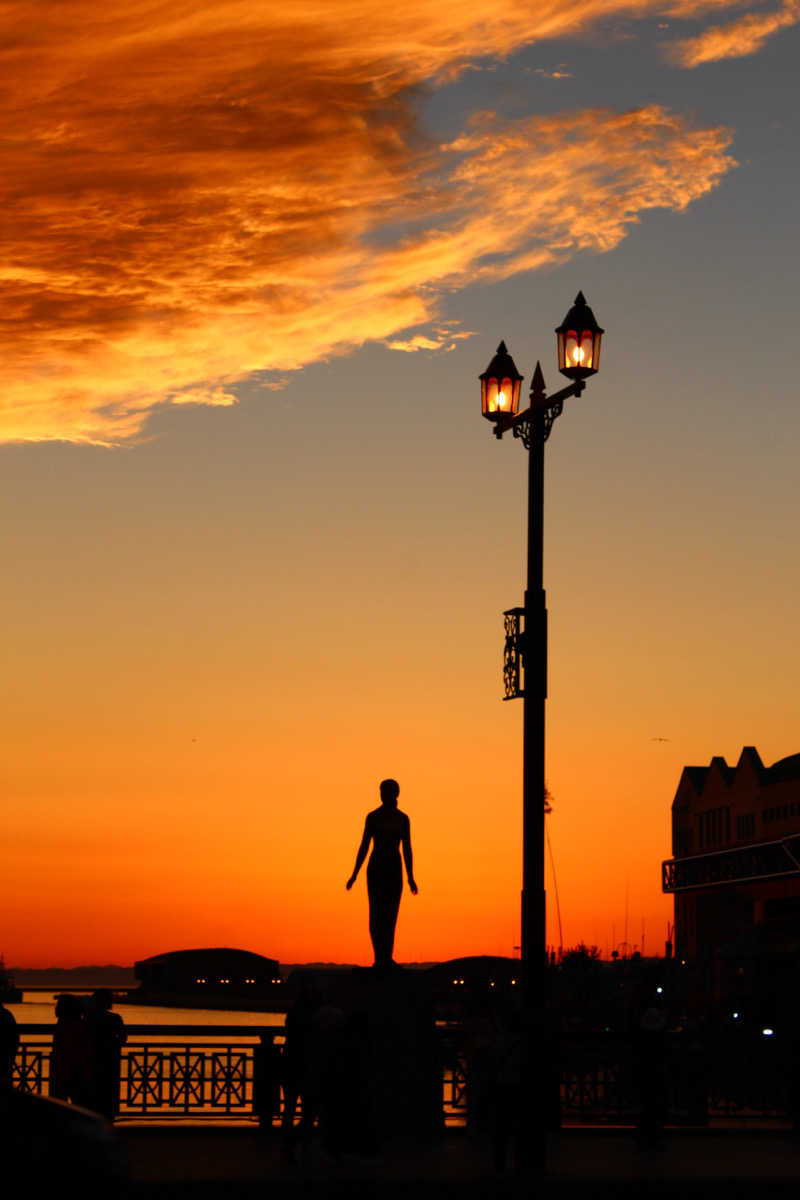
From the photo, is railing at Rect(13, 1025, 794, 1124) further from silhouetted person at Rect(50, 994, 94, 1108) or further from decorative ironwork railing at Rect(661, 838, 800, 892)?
decorative ironwork railing at Rect(661, 838, 800, 892)

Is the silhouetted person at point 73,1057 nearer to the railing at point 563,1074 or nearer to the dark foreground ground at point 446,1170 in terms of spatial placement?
the dark foreground ground at point 446,1170

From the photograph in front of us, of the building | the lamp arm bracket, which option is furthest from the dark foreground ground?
the building

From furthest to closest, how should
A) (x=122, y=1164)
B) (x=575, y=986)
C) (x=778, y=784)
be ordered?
(x=575, y=986) → (x=778, y=784) → (x=122, y=1164)

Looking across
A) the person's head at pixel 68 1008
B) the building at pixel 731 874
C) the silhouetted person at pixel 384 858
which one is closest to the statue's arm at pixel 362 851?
the silhouetted person at pixel 384 858

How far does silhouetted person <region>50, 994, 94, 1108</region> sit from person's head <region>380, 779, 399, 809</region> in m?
4.56

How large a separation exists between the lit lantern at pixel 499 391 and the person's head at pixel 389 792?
4.68 meters

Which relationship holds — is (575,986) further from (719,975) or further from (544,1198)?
(544,1198)

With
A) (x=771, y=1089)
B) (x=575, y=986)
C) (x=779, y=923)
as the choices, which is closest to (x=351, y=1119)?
(x=771, y=1089)

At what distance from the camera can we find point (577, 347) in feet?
61.8

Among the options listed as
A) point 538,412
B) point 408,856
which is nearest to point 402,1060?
point 408,856

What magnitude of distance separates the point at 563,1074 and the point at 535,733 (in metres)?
6.51

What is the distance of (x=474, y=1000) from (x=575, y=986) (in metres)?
106

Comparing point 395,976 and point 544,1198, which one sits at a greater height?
point 395,976

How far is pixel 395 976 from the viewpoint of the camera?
789 inches
